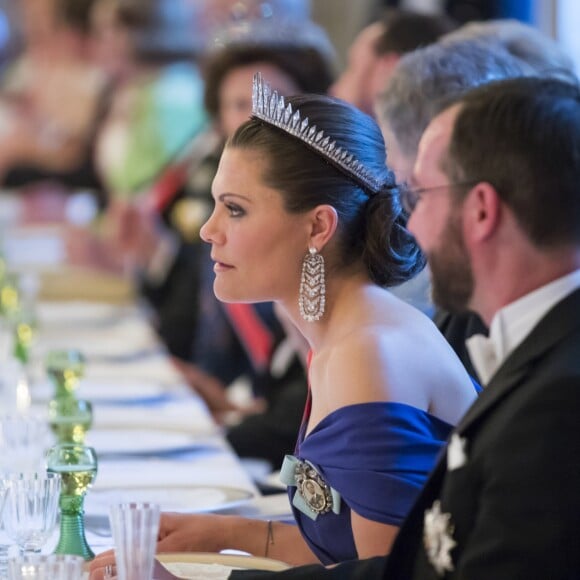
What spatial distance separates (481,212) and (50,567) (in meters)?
0.60

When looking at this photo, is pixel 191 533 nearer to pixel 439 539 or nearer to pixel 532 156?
pixel 439 539

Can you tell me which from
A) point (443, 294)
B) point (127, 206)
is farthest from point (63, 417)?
point (127, 206)

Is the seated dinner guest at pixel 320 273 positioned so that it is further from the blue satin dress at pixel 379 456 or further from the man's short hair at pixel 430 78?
the man's short hair at pixel 430 78

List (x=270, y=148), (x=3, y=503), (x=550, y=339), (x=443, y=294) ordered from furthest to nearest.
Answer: (x=270, y=148) → (x=3, y=503) → (x=443, y=294) → (x=550, y=339)

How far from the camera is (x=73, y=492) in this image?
82.2 inches

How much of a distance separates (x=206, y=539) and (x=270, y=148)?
59cm

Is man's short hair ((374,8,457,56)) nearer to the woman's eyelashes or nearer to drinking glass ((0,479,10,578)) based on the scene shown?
the woman's eyelashes

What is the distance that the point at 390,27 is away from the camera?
12.3 ft

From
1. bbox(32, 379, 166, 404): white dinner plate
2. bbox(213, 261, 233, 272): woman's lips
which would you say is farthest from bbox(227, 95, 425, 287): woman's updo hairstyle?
bbox(32, 379, 166, 404): white dinner plate

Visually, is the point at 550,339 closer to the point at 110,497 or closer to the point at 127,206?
the point at 110,497

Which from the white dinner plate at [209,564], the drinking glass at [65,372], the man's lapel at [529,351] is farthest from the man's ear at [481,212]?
the drinking glass at [65,372]

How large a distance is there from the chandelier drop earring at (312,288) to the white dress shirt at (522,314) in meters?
0.53

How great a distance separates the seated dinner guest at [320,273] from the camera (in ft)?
6.67

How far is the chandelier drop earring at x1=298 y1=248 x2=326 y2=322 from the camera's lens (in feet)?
7.09
